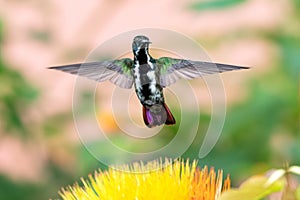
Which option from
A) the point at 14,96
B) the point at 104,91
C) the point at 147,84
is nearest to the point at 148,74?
the point at 147,84

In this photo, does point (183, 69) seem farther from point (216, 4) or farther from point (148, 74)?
point (216, 4)

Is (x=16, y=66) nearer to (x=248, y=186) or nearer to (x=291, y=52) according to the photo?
(x=291, y=52)

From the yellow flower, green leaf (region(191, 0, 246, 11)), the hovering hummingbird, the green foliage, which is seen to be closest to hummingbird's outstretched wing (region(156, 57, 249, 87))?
the hovering hummingbird

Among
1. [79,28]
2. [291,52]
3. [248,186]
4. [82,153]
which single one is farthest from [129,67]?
[79,28]

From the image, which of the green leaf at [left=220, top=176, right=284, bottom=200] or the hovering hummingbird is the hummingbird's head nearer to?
the hovering hummingbird

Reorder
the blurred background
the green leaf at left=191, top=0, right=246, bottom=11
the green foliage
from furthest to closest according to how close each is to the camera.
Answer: the green foliage → the blurred background → the green leaf at left=191, top=0, right=246, bottom=11

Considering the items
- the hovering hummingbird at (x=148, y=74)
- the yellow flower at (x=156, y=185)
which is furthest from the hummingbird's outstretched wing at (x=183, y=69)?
the yellow flower at (x=156, y=185)

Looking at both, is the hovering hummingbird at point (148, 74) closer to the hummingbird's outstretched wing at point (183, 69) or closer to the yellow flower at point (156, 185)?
the hummingbird's outstretched wing at point (183, 69)
